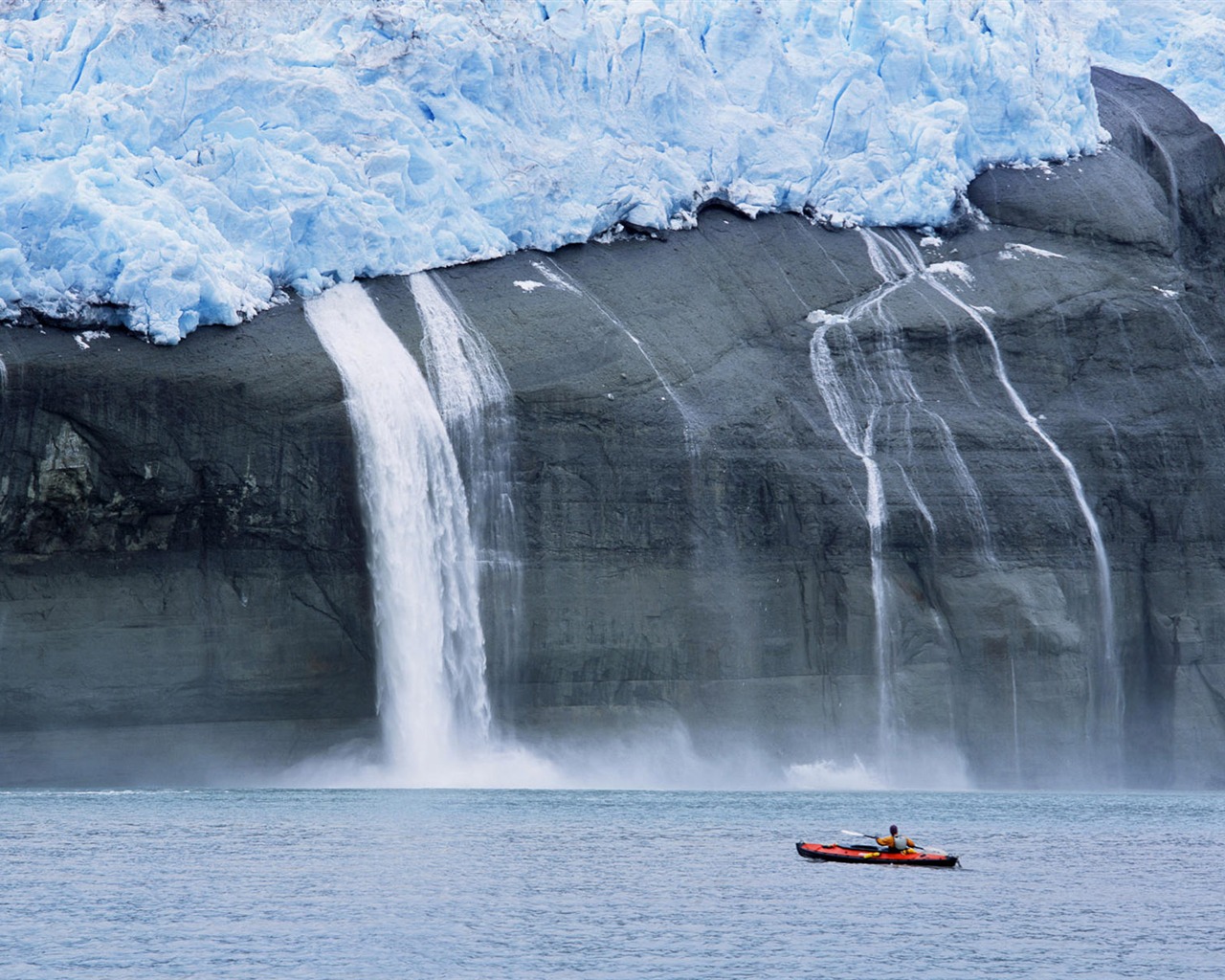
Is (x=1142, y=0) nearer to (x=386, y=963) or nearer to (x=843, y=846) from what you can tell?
(x=843, y=846)

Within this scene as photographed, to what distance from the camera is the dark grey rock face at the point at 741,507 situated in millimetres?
36750

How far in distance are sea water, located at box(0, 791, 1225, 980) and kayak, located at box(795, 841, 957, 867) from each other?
182 mm

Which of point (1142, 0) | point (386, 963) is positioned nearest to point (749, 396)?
point (1142, 0)

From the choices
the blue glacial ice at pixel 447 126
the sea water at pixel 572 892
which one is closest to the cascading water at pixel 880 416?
the blue glacial ice at pixel 447 126

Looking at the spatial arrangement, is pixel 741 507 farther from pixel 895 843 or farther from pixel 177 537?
pixel 895 843

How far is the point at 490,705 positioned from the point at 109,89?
13.9 m

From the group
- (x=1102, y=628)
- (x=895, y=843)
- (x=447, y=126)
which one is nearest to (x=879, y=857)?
(x=895, y=843)

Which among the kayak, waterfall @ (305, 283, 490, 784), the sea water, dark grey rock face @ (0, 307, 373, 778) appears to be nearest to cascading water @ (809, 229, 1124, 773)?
the sea water

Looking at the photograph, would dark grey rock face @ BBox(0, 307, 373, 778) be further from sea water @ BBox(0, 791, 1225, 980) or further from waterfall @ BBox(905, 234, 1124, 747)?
waterfall @ BBox(905, 234, 1124, 747)

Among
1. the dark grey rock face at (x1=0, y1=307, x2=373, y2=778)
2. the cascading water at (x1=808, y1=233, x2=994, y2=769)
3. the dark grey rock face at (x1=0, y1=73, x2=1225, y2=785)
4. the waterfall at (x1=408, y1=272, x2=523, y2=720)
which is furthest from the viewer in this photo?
the cascading water at (x1=808, y1=233, x2=994, y2=769)

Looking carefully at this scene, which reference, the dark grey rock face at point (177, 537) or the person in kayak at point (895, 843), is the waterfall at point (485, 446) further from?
the person in kayak at point (895, 843)

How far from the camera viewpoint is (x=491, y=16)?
42.8m

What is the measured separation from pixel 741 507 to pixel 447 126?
10.00 m

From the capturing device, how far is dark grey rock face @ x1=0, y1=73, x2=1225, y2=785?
36750 millimetres
